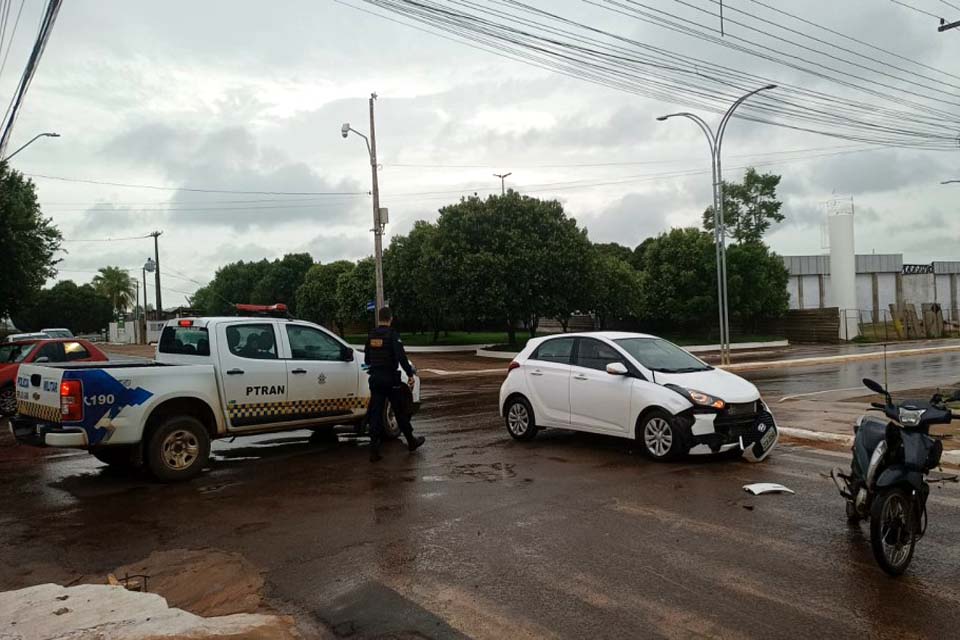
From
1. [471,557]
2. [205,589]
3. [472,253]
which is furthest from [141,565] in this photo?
[472,253]

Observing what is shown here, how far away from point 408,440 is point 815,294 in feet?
199

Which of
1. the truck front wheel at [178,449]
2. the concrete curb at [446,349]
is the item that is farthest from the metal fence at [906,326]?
the truck front wheel at [178,449]

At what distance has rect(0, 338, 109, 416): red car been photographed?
15803 millimetres

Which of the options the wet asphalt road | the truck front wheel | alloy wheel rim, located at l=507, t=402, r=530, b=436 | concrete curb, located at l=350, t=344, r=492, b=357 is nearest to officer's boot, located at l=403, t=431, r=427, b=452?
the wet asphalt road

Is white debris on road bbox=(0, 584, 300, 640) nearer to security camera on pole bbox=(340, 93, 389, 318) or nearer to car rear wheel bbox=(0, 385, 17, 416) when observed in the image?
car rear wheel bbox=(0, 385, 17, 416)

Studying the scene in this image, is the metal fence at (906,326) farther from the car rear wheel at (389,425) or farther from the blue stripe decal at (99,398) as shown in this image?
the blue stripe decal at (99,398)

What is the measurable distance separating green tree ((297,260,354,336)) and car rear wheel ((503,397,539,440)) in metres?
50.3

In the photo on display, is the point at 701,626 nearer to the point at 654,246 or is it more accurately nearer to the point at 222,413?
the point at 222,413

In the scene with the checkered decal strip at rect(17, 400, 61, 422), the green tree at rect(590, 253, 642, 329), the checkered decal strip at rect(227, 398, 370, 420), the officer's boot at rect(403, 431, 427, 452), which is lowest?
the officer's boot at rect(403, 431, 427, 452)

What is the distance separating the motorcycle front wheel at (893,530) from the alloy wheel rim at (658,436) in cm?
371

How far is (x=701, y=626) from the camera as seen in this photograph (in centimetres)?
453

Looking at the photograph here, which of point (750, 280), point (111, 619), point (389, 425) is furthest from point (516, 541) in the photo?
point (750, 280)

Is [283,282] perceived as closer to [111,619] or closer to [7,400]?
[7,400]

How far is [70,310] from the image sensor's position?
101m
